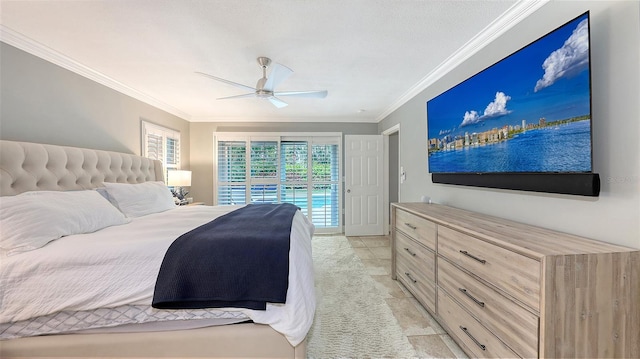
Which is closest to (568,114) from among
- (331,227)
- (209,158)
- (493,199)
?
(493,199)

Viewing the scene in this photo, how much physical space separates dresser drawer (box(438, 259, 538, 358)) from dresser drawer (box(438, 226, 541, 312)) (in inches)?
2.3

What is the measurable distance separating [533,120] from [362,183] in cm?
340

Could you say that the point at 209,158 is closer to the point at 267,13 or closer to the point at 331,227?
the point at 331,227

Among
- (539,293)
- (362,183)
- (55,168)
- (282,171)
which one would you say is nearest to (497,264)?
(539,293)

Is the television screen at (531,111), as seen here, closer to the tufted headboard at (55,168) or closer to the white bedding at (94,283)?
the white bedding at (94,283)

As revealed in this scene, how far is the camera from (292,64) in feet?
Result: 8.27

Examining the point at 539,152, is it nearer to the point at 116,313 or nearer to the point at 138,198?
the point at 116,313

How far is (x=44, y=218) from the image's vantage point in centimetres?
153

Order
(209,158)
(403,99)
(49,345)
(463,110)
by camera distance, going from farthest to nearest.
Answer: (209,158) → (403,99) → (463,110) → (49,345)

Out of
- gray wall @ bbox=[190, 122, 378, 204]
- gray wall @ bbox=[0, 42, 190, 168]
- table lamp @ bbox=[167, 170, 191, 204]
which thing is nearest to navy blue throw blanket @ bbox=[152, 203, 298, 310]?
gray wall @ bbox=[0, 42, 190, 168]

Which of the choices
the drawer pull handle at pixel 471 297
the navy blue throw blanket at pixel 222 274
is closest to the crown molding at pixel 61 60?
the navy blue throw blanket at pixel 222 274

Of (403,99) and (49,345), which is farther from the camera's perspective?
(403,99)

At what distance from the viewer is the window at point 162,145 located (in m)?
3.59

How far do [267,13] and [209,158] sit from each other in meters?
3.75
